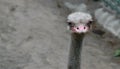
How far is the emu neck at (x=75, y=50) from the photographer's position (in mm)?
2337

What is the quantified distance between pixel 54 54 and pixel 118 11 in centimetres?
115

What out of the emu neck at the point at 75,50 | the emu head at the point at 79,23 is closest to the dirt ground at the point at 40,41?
the emu neck at the point at 75,50

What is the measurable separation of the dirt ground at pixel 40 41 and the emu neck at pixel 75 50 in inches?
45.2

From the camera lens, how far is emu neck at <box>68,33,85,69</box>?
234 centimetres

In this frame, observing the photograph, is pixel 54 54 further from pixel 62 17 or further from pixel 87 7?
pixel 87 7

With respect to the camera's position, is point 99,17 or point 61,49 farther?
point 99,17

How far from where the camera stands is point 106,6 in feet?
16.3

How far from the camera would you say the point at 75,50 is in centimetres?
248

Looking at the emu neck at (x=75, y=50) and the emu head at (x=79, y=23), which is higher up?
the emu head at (x=79, y=23)

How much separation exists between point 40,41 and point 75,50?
6.07 ft

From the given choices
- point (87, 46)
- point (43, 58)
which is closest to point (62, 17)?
point (87, 46)

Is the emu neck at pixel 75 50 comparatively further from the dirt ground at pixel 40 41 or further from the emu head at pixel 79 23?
the dirt ground at pixel 40 41

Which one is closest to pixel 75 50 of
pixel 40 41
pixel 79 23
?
pixel 79 23

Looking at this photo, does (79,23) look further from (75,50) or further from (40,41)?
(40,41)
